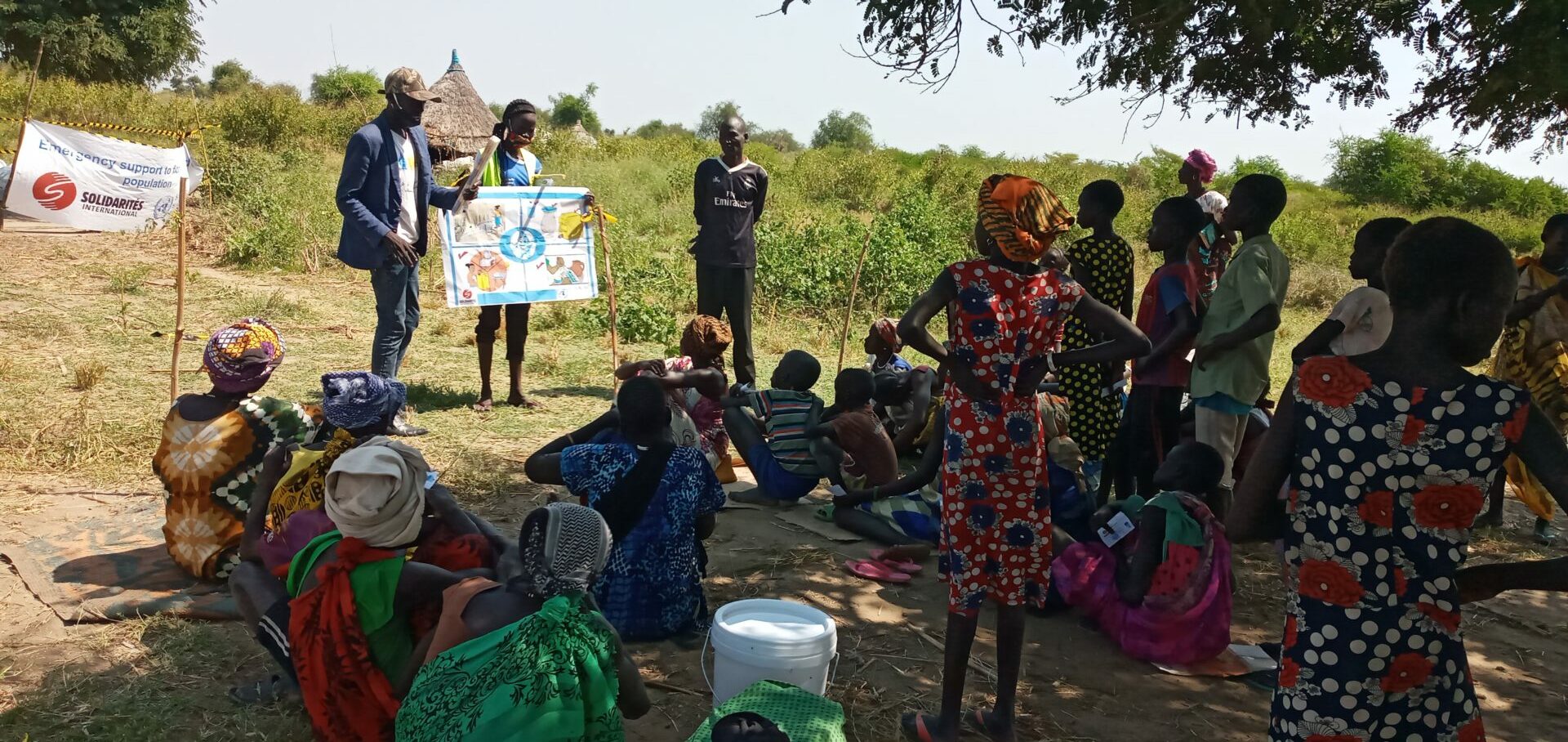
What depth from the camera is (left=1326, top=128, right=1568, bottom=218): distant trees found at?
24000mm

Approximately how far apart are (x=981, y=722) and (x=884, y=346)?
3.04 m

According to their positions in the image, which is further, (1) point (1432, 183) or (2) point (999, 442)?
(1) point (1432, 183)

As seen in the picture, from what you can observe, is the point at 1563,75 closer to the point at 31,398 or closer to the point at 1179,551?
the point at 1179,551

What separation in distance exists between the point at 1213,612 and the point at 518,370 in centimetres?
468

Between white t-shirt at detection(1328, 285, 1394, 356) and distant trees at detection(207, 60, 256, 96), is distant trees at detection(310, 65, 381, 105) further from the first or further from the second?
white t-shirt at detection(1328, 285, 1394, 356)

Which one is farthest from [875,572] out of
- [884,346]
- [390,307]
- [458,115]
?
[458,115]

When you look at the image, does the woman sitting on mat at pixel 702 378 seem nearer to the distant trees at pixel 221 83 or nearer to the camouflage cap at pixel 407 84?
the camouflage cap at pixel 407 84

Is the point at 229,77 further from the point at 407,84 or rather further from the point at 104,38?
the point at 407,84

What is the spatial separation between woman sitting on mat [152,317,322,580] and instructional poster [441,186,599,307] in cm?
263

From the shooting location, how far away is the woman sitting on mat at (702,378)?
5414 millimetres

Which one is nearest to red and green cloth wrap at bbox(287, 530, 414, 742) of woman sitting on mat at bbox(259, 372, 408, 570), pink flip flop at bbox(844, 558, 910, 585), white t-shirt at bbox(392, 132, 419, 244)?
woman sitting on mat at bbox(259, 372, 408, 570)

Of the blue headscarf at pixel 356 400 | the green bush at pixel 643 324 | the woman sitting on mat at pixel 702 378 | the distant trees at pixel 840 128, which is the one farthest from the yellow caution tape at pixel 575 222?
the distant trees at pixel 840 128

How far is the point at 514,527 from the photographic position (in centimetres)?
492

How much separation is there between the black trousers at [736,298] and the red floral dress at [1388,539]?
5.38 m
